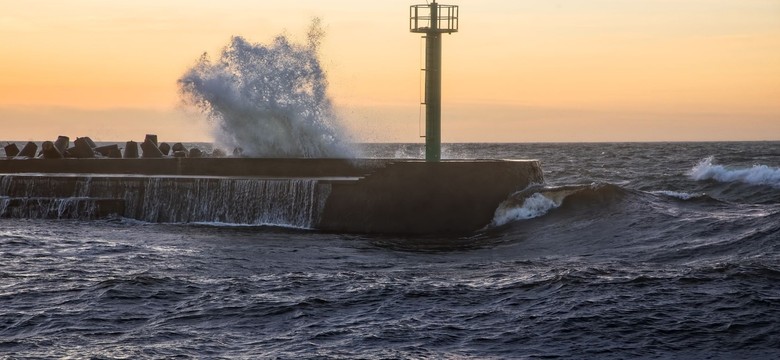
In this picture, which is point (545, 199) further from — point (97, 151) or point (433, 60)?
point (97, 151)

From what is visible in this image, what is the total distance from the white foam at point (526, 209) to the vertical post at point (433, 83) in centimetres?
237

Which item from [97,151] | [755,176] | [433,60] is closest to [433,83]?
[433,60]

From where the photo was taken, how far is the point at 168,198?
21438mm

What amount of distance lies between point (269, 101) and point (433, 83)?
754 centimetres

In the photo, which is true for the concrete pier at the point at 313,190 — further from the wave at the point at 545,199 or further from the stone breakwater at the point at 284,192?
the wave at the point at 545,199

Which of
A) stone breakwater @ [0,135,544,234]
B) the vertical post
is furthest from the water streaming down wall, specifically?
the vertical post

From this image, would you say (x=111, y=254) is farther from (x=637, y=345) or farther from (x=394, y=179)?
(x=637, y=345)

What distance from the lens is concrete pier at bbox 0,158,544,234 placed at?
19.0 metres

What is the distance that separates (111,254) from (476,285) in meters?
6.15

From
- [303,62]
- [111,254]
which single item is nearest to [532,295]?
[111,254]

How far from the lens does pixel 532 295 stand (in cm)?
1117

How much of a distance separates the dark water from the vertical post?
2.78 m

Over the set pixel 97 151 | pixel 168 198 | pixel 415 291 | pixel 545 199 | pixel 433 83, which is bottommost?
pixel 415 291

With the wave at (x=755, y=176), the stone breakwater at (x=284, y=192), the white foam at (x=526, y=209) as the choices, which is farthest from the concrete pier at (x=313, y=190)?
the wave at (x=755, y=176)
